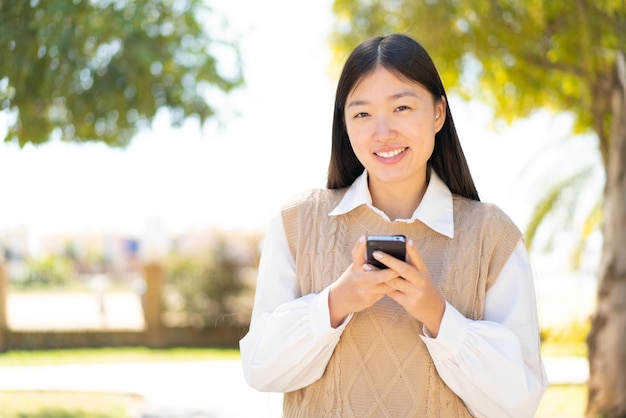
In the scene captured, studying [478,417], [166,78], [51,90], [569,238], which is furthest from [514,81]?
[478,417]

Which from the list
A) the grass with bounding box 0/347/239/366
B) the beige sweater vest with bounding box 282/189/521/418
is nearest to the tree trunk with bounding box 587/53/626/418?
the beige sweater vest with bounding box 282/189/521/418

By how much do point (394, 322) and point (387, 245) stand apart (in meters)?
0.33

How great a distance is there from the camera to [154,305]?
15.3 m

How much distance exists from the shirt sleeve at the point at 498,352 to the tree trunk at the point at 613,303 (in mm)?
5789

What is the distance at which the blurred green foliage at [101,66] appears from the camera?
18.3ft

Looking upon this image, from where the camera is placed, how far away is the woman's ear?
228 centimetres

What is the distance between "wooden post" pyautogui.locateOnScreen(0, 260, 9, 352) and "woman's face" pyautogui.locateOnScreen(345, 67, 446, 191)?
13.3 m

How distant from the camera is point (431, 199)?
2303mm

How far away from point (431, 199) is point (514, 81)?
7793 mm

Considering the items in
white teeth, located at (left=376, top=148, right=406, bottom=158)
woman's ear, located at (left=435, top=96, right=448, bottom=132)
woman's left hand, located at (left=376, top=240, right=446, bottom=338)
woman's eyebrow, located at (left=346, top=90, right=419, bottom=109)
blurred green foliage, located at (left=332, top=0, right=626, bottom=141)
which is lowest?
woman's left hand, located at (left=376, top=240, right=446, bottom=338)

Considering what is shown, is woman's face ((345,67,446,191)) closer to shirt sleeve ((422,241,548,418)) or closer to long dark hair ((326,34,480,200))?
long dark hair ((326,34,480,200))

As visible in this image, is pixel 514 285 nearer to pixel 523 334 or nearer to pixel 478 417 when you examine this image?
pixel 523 334

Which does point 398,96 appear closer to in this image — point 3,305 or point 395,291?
point 395,291

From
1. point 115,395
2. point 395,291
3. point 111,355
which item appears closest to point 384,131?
point 395,291
